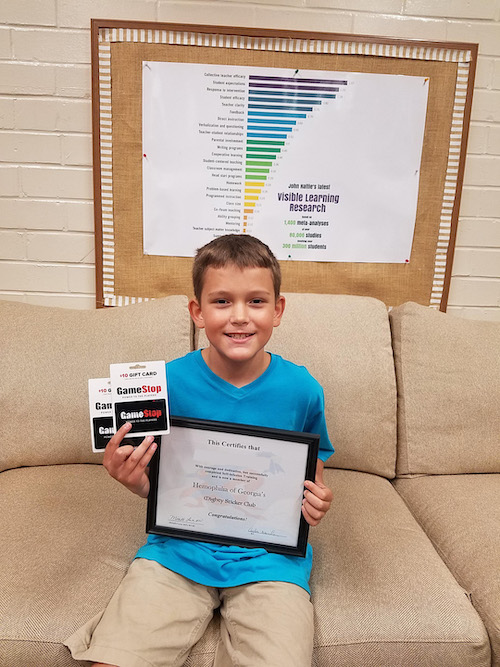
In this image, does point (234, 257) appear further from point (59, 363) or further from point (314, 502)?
point (59, 363)

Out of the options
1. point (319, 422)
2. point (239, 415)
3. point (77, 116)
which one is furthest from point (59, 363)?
point (77, 116)

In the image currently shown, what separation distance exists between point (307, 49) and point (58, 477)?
157 centimetres

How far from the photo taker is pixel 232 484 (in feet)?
3.54

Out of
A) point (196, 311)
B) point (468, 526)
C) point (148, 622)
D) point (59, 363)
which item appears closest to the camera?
point (148, 622)

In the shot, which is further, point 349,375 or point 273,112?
point 273,112

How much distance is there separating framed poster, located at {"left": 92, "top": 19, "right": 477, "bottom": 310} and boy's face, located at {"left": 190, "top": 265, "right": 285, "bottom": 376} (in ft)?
2.80

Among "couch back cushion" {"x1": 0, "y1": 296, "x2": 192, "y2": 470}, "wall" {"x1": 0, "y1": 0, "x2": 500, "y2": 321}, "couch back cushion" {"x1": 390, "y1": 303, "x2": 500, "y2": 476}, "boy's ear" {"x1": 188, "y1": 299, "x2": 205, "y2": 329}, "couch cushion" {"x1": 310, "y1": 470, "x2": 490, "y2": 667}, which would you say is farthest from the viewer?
"wall" {"x1": 0, "y1": 0, "x2": 500, "y2": 321}

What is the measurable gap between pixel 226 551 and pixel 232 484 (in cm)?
14

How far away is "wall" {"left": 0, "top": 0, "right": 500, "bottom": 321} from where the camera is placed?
5.72 feet

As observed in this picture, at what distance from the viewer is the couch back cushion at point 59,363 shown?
1.49 meters

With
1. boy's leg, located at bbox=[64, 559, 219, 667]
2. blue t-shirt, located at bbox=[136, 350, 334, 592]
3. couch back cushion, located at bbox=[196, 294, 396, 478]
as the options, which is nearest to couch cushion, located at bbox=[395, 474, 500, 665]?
couch back cushion, located at bbox=[196, 294, 396, 478]

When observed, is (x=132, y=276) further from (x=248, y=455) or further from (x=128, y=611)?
(x=128, y=611)

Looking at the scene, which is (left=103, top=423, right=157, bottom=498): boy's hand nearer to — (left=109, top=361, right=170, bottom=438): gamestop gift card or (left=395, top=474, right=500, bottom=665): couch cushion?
(left=109, top=361, right=170, bottom=438): gamestop gift card
